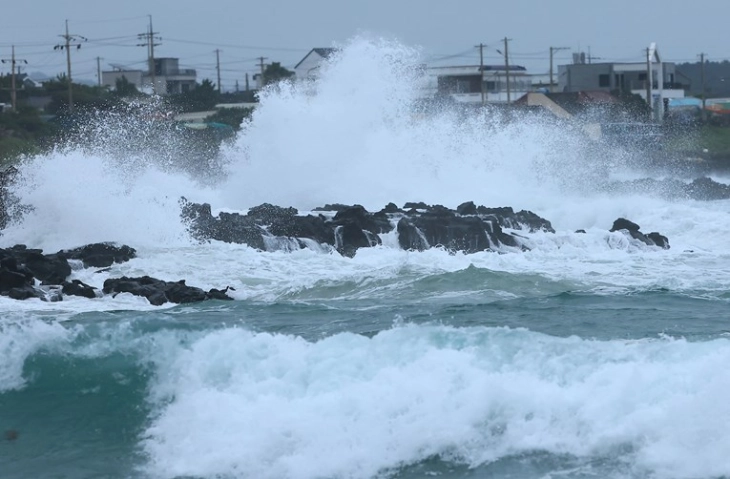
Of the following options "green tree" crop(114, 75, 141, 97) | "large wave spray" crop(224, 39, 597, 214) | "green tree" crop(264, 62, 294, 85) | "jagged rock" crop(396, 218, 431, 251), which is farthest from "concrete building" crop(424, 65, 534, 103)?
"jagged rock" crop(396, 218, 431, 251)

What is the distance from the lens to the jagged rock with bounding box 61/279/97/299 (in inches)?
672

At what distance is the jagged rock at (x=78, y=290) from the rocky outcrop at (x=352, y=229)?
485 cm

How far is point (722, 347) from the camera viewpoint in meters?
10.9

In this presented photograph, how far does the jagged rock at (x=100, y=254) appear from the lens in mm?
19641

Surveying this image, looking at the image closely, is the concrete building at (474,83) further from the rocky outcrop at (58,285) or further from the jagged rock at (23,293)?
the jagged rock at (23,293)

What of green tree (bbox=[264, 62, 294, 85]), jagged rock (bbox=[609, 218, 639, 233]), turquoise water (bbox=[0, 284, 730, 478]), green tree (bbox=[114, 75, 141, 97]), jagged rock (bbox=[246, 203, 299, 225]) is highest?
green tree (bbox=[264, 62, 294, 85])

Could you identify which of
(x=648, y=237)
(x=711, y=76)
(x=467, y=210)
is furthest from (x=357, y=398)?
(x=711, y=76)

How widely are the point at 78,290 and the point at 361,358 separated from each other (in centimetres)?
708

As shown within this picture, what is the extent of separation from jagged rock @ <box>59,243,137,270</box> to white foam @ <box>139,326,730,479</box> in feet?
26.6

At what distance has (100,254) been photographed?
20.0 metres

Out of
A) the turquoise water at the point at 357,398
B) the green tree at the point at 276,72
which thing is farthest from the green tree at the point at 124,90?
the turquoise water at the point at 357,398

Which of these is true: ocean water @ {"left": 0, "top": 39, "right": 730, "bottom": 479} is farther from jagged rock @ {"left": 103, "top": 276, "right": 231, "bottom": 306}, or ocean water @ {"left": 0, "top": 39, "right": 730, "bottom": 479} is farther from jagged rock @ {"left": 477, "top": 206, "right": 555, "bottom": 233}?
jagged rock @ {"left": 477, "top": 206, "right": 555, "bottom": 233}

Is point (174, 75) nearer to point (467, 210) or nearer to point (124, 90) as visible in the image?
point (124, 90)

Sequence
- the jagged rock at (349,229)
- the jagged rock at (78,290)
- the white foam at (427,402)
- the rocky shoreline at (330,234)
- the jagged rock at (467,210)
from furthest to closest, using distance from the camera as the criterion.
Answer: the jagged rock at (467,210), the jagged rock at (349,229), the rocky shoreline at (330,234), the jagged rock at (78,290), the white foam at (427,402)
